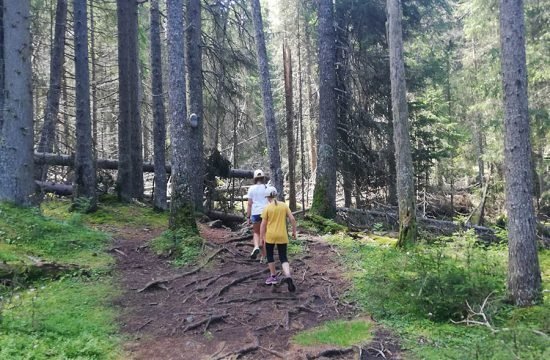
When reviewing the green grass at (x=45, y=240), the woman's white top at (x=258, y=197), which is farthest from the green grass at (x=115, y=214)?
the woman's white top at (x=258, y=197)

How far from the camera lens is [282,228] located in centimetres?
824

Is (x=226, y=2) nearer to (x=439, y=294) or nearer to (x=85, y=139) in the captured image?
(x=85, y=139)

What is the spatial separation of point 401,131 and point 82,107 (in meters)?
8.21

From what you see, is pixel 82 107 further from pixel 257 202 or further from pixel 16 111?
pixel 257 202

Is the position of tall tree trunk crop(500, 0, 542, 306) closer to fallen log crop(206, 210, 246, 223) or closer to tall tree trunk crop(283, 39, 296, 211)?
fallen log crop(206, 210, 246, 223)

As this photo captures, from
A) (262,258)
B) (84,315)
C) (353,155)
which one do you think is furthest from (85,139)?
(353,155)

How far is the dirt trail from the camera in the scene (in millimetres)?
5941

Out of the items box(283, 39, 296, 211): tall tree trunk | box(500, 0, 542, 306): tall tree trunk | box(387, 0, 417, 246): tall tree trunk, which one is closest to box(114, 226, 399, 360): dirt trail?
box(387, 0, 417, 246): tall tree trunk

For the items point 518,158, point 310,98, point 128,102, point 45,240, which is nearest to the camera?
point 518,158

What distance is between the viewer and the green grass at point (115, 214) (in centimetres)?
1195

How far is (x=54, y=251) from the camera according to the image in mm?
8703

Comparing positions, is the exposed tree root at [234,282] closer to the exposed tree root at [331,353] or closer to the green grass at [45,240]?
the green grass at [45,240]

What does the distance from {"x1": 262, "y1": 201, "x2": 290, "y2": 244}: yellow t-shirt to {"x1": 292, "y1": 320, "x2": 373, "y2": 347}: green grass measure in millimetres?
1863

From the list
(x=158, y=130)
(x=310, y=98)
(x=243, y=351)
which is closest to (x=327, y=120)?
(x=158, y=130)
